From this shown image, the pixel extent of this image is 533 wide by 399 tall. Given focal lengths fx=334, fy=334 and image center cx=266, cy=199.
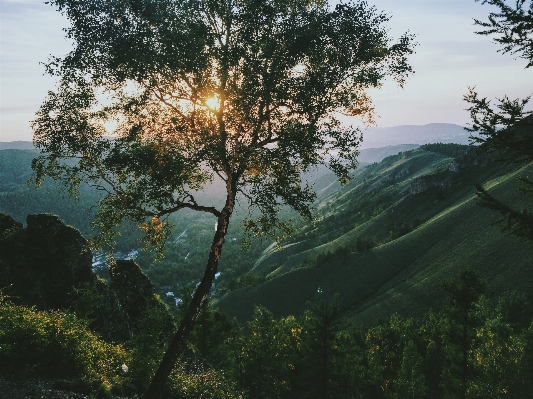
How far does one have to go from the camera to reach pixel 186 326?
1333 cm

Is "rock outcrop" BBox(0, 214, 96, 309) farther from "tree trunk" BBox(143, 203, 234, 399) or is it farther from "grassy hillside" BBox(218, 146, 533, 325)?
"grassy hillside" BBox(218, 146, 533, 325)

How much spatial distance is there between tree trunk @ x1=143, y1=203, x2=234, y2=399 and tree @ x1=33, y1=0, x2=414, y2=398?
0.05 metres

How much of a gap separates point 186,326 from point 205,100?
877 centimetres

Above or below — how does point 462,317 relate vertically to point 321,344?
below

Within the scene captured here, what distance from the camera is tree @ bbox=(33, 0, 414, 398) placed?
1121cm

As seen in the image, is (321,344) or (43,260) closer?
(43,260)

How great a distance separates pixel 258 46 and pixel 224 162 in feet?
13.6

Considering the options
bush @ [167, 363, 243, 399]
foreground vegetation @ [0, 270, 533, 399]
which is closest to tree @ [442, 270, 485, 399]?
foreground vegetation @ [0, 270, 533, 399]

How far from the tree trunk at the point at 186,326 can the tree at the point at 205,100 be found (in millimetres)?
52

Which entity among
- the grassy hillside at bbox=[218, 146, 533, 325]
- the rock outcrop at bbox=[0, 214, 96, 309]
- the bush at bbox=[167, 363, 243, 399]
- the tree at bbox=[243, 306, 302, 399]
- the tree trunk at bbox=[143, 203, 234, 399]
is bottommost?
the grassy hillside at bbox=[218, 146, 533, 325]

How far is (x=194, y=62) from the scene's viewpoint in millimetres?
11172

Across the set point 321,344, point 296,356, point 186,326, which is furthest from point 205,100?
point 296,356

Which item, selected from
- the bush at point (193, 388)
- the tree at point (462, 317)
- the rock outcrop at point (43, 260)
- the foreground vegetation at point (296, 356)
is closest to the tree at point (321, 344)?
the foreground vegetation at point (296, 356)

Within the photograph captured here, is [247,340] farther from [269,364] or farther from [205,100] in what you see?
[205,100]
